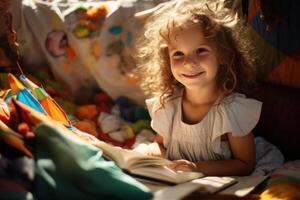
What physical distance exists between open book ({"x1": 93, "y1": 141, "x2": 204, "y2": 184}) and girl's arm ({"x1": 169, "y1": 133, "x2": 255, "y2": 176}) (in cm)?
18

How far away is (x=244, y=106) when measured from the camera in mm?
1244

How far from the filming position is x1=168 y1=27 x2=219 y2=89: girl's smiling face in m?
1.20

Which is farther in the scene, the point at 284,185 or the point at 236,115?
the point at 236,115

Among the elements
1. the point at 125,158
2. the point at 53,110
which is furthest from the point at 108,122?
the point at 125,158

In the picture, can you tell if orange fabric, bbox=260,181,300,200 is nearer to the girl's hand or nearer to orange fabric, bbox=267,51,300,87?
the girl's hand

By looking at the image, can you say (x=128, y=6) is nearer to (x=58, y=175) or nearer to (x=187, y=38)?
(x=187, y=38)

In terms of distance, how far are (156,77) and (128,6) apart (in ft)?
1.68

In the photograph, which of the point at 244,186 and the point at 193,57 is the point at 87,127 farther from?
the point at 244,186

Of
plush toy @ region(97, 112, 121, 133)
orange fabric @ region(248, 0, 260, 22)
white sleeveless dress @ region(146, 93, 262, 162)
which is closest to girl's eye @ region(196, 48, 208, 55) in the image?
white sleeveless dress @ region(146, 93, 262, 162)

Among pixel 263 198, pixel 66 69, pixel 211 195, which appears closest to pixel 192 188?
pixel 211 195


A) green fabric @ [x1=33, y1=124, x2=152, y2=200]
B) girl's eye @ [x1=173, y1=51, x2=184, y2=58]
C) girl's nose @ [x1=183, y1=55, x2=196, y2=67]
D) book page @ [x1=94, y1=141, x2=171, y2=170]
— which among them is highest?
girl's eye @ [x1=173, y1=51, x2=184, y2=58]

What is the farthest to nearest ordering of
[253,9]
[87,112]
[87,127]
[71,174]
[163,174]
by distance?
1. [87,112]
2. [87,127]
3. [253,9]
4. [163,174]
5. [71,174]

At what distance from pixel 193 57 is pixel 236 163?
0.29 meters

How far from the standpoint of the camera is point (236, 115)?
1229mm
